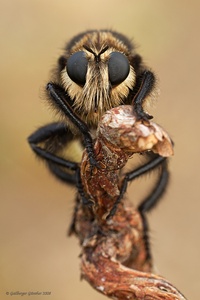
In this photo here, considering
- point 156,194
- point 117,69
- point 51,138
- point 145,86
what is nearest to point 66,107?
point 117,69

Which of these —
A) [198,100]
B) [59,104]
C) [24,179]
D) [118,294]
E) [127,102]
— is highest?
[59,104]

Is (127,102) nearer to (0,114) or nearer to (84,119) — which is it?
(84,119)

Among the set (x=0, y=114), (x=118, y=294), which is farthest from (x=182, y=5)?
(x=118, y=294)

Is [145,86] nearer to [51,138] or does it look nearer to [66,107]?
[66,107]

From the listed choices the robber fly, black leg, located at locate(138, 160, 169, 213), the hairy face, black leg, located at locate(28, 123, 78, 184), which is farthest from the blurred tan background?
the hairy face

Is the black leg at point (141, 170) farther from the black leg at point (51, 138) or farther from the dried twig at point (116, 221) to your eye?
the black leg at point (51, 138)

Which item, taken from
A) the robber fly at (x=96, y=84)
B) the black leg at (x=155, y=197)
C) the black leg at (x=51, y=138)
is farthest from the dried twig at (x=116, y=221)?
the black leg at (x=51, y=138)
